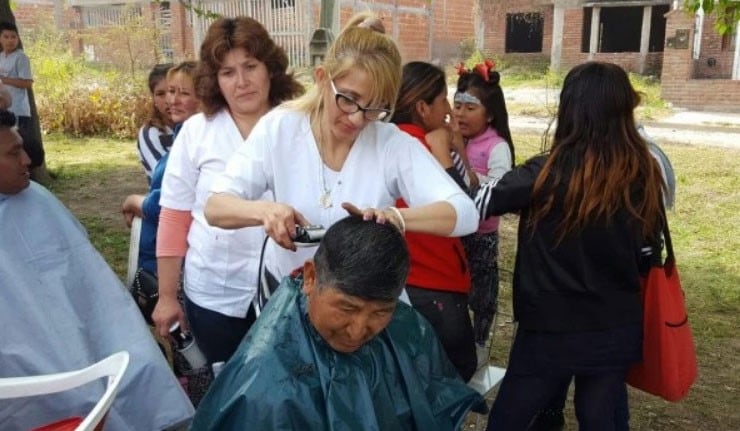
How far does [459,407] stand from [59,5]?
22.0 meters

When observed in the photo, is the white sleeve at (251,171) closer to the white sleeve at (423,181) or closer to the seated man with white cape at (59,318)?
the white sleeve at (423,181)

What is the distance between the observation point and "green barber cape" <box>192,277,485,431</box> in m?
1.50

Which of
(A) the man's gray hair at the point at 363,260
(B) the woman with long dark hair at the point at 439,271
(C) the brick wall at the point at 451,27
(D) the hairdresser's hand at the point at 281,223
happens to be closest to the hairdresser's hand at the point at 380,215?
(A) the man's gray hair at the point at 363,260

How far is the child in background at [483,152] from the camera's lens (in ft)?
10.3

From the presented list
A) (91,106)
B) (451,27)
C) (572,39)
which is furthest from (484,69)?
(451,27)

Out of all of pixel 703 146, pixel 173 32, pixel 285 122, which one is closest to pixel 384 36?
pixel 285 122

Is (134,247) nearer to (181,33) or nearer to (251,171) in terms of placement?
(251,171)

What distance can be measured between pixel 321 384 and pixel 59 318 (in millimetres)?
903

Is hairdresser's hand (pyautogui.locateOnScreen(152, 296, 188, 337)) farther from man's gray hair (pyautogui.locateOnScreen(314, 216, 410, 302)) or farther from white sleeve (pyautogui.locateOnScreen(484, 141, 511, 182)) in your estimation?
white sleeve (pyautogui.locateOnScreen(484, 141, 511, 182))

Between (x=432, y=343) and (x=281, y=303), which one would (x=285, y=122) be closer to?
(x=281, y=303)

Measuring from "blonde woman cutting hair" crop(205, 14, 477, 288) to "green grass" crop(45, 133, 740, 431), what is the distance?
188 centimetres

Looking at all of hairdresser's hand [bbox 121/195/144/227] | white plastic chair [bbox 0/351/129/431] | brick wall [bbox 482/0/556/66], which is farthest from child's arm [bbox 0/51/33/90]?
brick wall [bbox 482/0/556/66]

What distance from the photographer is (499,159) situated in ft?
10.6

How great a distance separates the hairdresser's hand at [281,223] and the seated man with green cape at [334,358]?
0.26ft
